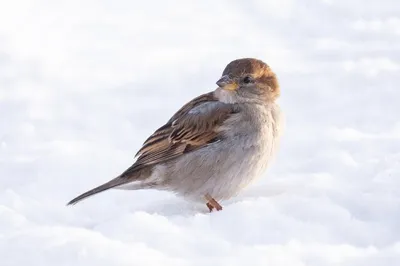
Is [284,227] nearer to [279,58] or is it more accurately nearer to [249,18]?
[279,58]

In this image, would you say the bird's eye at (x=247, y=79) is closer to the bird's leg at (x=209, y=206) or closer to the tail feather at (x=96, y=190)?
the bird's leg at (x=209, y=206)

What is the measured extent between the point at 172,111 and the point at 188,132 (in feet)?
6.23

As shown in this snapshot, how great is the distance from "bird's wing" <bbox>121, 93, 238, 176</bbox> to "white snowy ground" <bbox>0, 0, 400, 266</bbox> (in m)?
0.28

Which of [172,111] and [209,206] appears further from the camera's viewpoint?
[172,111]

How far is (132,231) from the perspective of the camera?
479cm

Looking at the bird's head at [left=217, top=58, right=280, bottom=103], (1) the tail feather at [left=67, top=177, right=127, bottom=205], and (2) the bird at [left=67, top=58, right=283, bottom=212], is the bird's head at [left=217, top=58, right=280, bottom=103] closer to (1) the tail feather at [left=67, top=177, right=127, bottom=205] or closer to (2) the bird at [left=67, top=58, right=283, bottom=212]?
(2) the bird at [left=67, top=58, right=283, bottom=212]

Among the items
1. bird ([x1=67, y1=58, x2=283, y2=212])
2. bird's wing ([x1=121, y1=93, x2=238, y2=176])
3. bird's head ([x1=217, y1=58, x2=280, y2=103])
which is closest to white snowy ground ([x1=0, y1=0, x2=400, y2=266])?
bird ([x1=67, y1=58, x2=283, y2=212])

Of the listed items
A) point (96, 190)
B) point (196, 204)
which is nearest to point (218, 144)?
point (196, 204)

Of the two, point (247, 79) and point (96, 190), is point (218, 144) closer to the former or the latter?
point (247, 79)

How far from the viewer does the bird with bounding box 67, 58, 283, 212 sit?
18.4ft

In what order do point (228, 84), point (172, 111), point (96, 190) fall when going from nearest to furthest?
point (96, 190) → point (228, 84) → point (172, 111)

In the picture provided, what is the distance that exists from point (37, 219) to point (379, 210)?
183 centimetres

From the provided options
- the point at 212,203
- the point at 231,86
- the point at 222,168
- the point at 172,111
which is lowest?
the point at 212,203

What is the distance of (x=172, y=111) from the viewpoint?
7688mm
